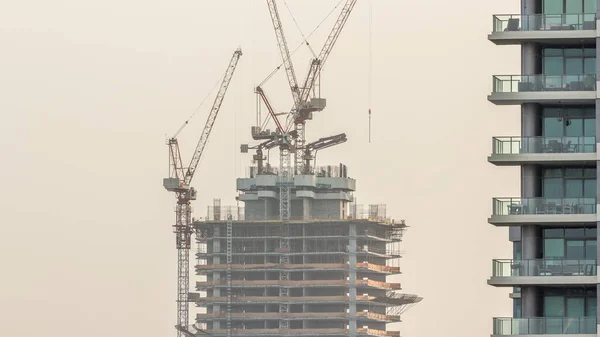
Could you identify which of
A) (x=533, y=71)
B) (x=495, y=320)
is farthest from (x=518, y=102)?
(x=495, y=320)

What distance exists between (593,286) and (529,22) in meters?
16.7

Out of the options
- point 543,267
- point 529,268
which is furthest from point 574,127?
point 529,268

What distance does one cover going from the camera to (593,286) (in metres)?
178

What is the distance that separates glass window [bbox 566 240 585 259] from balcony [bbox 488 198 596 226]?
4.62 ft

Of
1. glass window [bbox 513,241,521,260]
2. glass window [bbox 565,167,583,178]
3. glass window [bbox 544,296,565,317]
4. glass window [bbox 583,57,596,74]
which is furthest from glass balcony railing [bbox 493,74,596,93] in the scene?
glass window [bbox 544,296,565,317]

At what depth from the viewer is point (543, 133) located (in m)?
180

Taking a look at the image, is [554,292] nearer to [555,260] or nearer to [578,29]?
[555,260]

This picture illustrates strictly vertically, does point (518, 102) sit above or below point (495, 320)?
above

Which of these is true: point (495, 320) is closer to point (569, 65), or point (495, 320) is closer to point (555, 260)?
point (555, 260)

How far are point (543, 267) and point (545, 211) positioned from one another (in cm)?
339

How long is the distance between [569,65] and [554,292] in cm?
1403

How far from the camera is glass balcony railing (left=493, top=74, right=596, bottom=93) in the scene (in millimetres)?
179125

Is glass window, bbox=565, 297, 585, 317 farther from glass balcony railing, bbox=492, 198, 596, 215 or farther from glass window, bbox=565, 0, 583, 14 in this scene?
glass window, bbox=565, 0, 583, 14

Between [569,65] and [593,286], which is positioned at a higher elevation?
[569,65]
